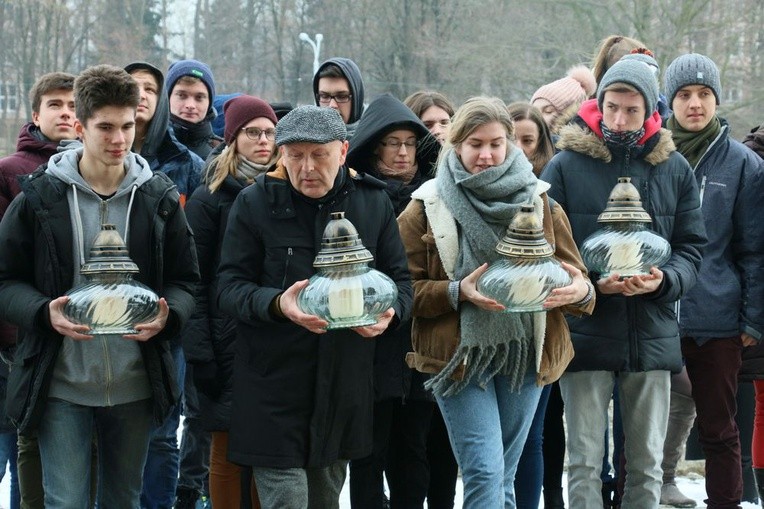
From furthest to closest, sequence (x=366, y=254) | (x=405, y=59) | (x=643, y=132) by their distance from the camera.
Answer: (x=405, y=59) < (x=643, y=132) < (x=366, y=254)

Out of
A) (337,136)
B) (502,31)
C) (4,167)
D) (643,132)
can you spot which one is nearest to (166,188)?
(337,136)

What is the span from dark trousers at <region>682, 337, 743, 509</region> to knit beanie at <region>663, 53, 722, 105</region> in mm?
1184

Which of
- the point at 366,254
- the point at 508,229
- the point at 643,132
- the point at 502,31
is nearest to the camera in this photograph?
the point at 366,254

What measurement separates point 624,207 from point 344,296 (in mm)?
1325

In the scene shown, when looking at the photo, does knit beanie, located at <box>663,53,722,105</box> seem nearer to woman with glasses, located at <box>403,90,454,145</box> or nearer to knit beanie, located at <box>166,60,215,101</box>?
woman with glasses, located at <box>403,90,454,145</box>

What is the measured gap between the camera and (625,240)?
4590mm

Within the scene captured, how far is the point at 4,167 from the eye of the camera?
4.98m

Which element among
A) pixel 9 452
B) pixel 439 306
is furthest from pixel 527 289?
pixel 9 452

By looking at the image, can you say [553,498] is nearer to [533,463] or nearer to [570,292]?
[533,463]

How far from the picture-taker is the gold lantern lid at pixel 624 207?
456 centimetres

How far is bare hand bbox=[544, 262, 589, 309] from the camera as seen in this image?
4180 millimetres

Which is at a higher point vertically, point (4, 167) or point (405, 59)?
point (405, 59)

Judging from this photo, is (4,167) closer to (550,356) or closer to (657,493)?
(550,356)

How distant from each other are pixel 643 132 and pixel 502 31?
25.3 meters
